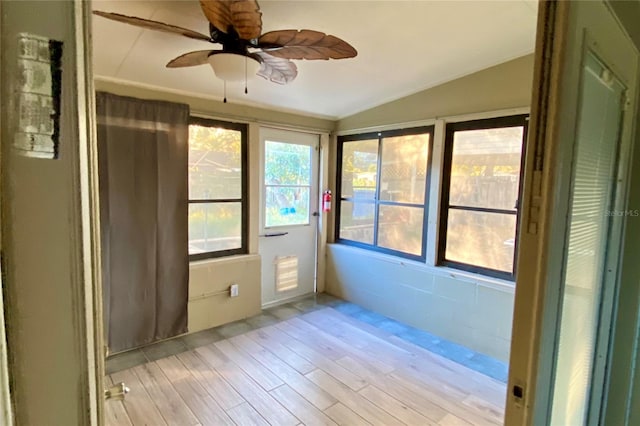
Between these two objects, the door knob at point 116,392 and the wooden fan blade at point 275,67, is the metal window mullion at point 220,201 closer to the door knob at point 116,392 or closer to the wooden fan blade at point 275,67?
the wooden fan blade at point 275,67

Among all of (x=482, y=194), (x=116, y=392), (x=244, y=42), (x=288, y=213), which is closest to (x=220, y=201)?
(x=288, y=213)

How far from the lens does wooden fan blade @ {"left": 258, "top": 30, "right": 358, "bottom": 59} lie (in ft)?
4.96

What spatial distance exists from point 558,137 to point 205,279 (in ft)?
10.2

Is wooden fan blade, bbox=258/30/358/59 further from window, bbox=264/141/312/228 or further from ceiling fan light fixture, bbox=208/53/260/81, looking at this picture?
window, bbox=264/141/312/228

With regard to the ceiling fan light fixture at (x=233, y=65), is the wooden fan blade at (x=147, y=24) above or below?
above

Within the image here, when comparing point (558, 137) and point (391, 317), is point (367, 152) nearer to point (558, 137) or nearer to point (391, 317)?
point (391, 317)

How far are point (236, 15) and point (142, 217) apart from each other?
2004 millimetres

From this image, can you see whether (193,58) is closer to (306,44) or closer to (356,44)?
(306,44)

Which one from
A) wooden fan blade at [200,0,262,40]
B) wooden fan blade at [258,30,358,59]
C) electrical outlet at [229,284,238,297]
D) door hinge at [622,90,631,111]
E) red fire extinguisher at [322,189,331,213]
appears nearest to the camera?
door hinge at [622,90,631,111]

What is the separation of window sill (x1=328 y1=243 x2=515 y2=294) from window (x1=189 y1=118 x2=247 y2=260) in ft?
4.63

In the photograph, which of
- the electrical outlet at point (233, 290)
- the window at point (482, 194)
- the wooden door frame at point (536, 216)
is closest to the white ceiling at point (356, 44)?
the window at point (482, 194)

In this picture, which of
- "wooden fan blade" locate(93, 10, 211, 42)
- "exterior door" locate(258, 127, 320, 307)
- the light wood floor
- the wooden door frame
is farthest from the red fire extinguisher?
the wooden door frame

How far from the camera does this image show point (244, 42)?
165cm

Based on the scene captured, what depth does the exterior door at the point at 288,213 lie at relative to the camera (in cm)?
381
